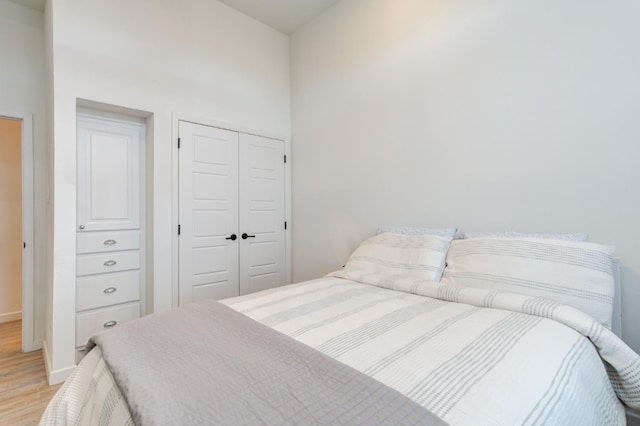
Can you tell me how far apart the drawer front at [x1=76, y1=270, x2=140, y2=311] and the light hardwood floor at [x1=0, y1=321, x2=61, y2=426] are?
552mm

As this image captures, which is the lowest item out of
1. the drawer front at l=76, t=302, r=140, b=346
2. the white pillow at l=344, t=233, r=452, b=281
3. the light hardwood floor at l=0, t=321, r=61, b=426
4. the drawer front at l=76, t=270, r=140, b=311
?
the light hardwood floor at l=0, t=321, r=61, b=426

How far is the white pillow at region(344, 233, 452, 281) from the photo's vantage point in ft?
6.16

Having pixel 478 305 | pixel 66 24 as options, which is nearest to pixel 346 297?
pixel 478 305

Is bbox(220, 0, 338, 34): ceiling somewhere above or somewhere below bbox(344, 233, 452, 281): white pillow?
above

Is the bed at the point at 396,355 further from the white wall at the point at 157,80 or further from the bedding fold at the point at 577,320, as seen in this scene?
the white wall at the point at 157,80

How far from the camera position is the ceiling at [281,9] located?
3016 mm

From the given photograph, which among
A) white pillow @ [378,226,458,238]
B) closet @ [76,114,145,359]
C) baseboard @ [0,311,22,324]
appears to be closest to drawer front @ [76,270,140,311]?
closet @ [76,114,145,359]

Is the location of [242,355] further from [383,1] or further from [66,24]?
[383,1]

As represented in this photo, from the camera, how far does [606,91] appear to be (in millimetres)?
1621

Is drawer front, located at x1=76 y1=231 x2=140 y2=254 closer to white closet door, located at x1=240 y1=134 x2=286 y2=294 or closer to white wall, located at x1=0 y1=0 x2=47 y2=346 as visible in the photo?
white wall, located at x1=0 y1=0 x2=47 y2=346

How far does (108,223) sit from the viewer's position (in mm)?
2545

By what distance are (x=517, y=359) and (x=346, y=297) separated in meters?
0.83

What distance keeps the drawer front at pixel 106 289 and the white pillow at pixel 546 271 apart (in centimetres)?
257

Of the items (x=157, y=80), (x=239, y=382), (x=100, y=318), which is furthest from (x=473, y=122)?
(x=100, y=318)
